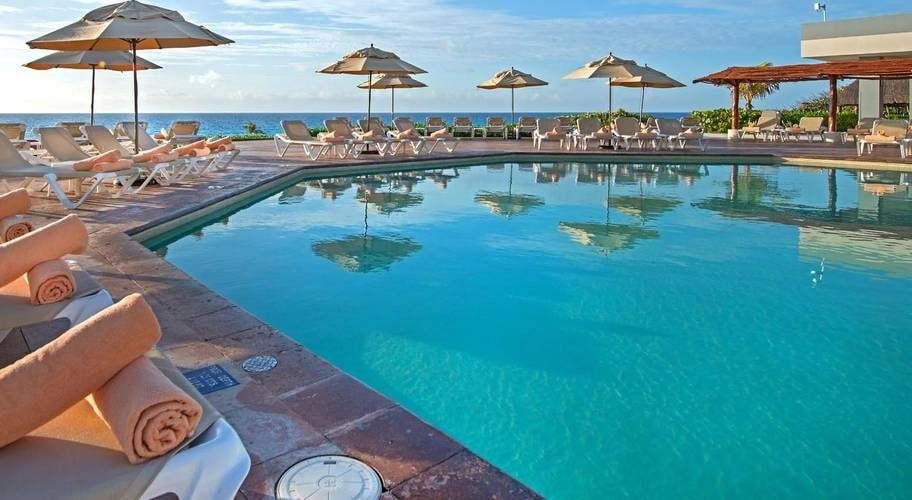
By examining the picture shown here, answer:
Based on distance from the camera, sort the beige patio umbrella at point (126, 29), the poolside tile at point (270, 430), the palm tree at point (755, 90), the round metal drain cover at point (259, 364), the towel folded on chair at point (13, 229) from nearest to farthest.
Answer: the poolside tile at point (270, 430) < the round metal drain cover at point (259, 364) < the towel folded on chair at point (13, 229) < the beige patio umbrella at point (126, 29) < the palm tree at point (755, 90)

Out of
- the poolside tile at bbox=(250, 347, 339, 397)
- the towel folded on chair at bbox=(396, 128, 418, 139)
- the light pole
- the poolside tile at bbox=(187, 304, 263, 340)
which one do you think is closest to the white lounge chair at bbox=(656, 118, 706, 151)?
the towel folded on chair at bbox=(396, 128, 418, 139)

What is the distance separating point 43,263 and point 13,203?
1503 mm

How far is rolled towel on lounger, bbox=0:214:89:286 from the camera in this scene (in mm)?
2742

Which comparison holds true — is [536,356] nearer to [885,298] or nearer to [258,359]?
[258,359]

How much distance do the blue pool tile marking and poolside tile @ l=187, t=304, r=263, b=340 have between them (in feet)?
1.49

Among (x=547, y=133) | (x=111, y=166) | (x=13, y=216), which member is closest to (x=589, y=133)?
(x=547, y=133)

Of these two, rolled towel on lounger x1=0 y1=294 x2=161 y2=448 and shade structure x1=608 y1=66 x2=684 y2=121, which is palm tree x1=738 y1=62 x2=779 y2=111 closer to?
shade structure x1=608 y1=66 x2=684 y2=121

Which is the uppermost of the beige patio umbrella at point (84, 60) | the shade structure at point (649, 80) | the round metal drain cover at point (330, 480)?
the shade structure at point (649, 80)

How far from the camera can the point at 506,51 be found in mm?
32250

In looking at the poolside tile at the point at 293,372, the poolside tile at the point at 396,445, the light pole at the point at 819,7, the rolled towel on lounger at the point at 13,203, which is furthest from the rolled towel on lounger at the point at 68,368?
the light pole at the point at 819,7

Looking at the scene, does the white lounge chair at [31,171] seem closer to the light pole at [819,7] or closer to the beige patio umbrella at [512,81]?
Result: the beige patio umbrella at [512,81]

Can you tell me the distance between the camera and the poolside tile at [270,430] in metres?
2.23

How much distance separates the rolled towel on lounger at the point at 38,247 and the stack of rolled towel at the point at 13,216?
1070 mm

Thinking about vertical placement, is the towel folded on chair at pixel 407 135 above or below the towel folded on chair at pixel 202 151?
above
